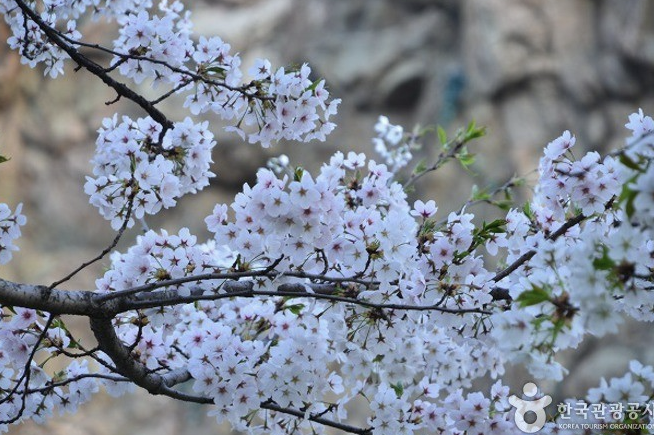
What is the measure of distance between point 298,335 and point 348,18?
7.01 metres

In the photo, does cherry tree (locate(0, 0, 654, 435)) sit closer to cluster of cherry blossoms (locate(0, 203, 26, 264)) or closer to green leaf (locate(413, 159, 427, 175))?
cluster of cherry blossoms (locate(0, 203, 26, 264))

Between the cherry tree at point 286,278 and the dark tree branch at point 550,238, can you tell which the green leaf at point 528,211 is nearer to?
the cherry tree at point 286,278

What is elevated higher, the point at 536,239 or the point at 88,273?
the point at 88,273

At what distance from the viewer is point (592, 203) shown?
1717 millimetres

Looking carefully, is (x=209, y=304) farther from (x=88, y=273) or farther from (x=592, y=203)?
(x=88, y=273)

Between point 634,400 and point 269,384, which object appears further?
point 269,384

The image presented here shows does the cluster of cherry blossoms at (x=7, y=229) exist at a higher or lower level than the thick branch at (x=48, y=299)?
higher

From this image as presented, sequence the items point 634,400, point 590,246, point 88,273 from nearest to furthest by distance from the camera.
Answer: point 590,246 → point 634,400 → point 88,273

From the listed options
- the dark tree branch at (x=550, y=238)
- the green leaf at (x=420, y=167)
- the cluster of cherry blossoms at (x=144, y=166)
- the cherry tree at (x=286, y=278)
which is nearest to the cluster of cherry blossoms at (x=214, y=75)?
the cherry tree at (x=286, y=278)

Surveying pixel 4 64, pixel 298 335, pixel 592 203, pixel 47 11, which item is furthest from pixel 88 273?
pixel 592 203
